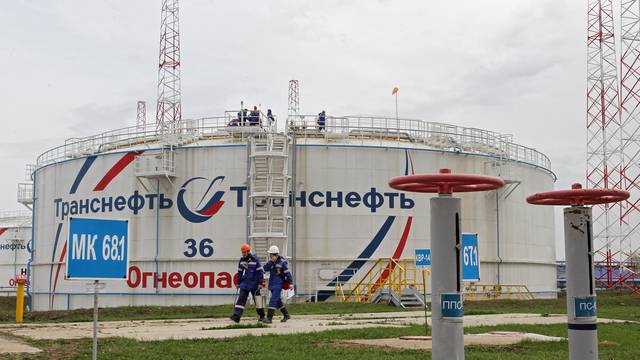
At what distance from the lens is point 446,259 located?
8.06 m

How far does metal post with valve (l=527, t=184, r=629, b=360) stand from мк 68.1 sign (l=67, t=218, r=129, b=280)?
4550mm

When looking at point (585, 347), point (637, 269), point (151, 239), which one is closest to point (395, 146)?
point (151, 239)

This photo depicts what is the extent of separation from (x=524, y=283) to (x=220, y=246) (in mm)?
A: 14368

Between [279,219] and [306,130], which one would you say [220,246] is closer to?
[279,219]

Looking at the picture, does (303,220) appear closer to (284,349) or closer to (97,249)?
(284,349)

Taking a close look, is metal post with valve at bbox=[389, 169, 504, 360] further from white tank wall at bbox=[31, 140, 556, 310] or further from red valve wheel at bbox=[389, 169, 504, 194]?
white tank wall at bbox=[31, 140, 556, 310]

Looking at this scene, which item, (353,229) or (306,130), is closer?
(353,229)

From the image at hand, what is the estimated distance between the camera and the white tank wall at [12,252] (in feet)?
226

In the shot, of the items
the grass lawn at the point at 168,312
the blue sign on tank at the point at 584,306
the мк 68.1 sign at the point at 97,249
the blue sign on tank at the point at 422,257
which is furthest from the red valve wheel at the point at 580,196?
the grass lawn at the point at 168,312

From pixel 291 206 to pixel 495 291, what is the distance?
9.81 m

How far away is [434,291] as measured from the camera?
26.5ft

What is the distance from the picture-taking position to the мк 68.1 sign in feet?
27.8

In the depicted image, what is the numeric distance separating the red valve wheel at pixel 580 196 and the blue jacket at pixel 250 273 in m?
9.90

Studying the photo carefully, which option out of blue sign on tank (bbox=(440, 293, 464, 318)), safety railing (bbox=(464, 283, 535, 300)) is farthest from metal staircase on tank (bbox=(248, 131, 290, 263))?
blue sign on tank (bbox=(440, 293, 464, 318))
